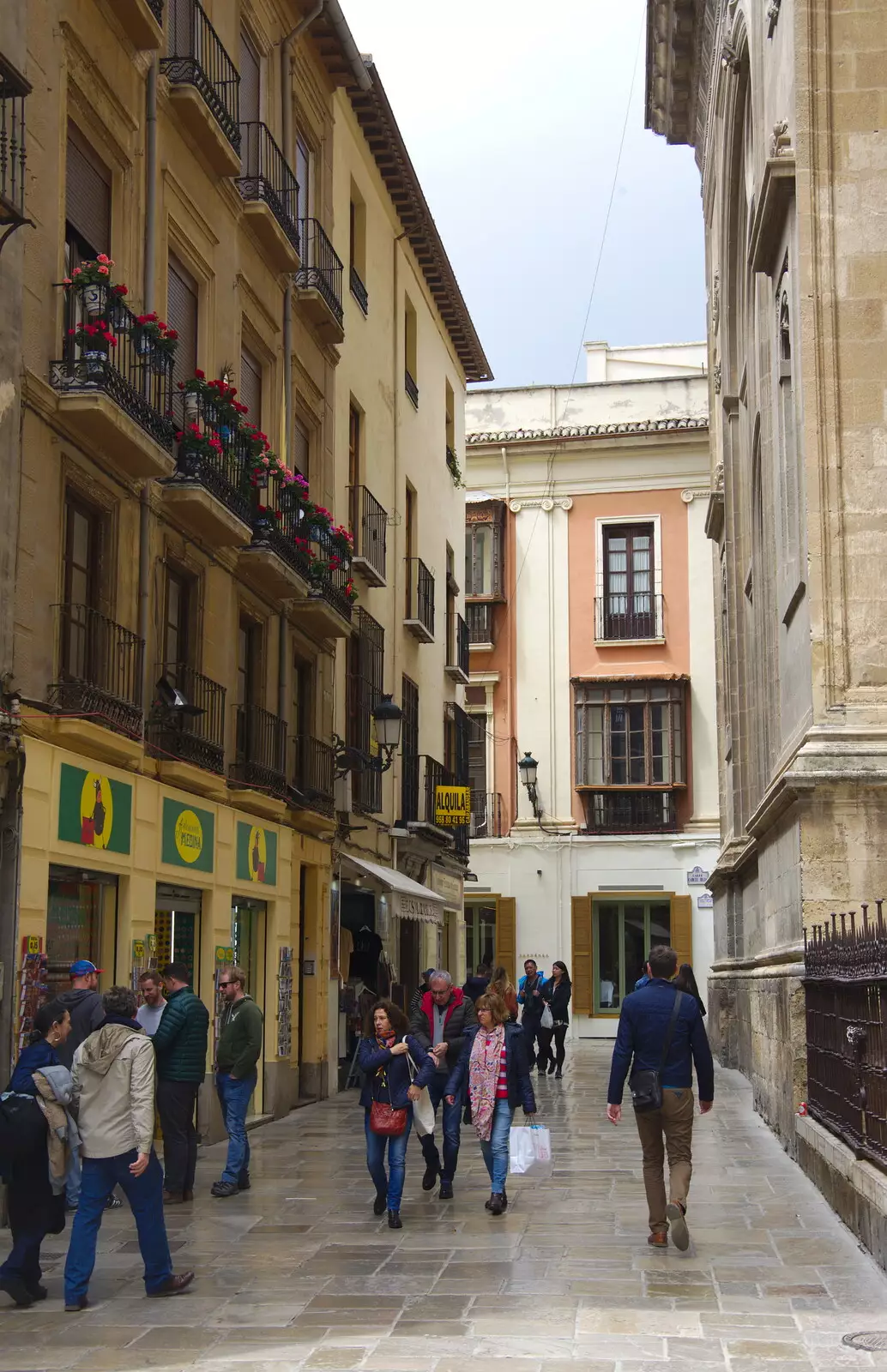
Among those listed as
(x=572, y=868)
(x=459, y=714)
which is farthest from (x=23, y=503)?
(x=572, y=868)

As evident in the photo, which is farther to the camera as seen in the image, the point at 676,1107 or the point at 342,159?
the point at 342,159

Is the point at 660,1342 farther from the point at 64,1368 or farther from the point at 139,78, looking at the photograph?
the point at 139,78

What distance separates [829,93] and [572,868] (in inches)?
1003

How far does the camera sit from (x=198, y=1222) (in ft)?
37.3

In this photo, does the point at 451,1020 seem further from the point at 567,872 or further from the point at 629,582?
the point at 629,582

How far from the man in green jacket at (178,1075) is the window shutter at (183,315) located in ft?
21.5

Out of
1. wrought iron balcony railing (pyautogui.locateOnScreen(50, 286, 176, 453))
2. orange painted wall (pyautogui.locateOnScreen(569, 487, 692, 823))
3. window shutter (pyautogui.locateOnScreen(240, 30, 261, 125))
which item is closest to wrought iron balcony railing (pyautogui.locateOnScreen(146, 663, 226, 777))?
wrought iron balcony railing (pyautogui.locateOnScreen(50, 286, 176, 453))

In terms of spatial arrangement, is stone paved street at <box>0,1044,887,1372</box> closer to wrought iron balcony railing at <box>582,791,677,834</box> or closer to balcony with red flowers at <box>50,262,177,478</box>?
balcony with red flowers at <box>50,262,177,478</box>

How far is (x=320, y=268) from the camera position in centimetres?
2245

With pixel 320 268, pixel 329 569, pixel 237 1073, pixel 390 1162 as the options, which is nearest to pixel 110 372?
pixel 237 1073

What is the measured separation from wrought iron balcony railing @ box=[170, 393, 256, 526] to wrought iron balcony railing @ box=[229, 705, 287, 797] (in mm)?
2291

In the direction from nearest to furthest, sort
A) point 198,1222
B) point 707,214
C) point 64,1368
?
point 64,1368 < point 198,1222 < point 707,214

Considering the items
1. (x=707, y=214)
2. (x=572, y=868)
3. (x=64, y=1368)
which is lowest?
(x=64, y=1368)

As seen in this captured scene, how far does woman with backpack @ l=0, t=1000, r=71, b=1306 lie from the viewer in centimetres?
851
